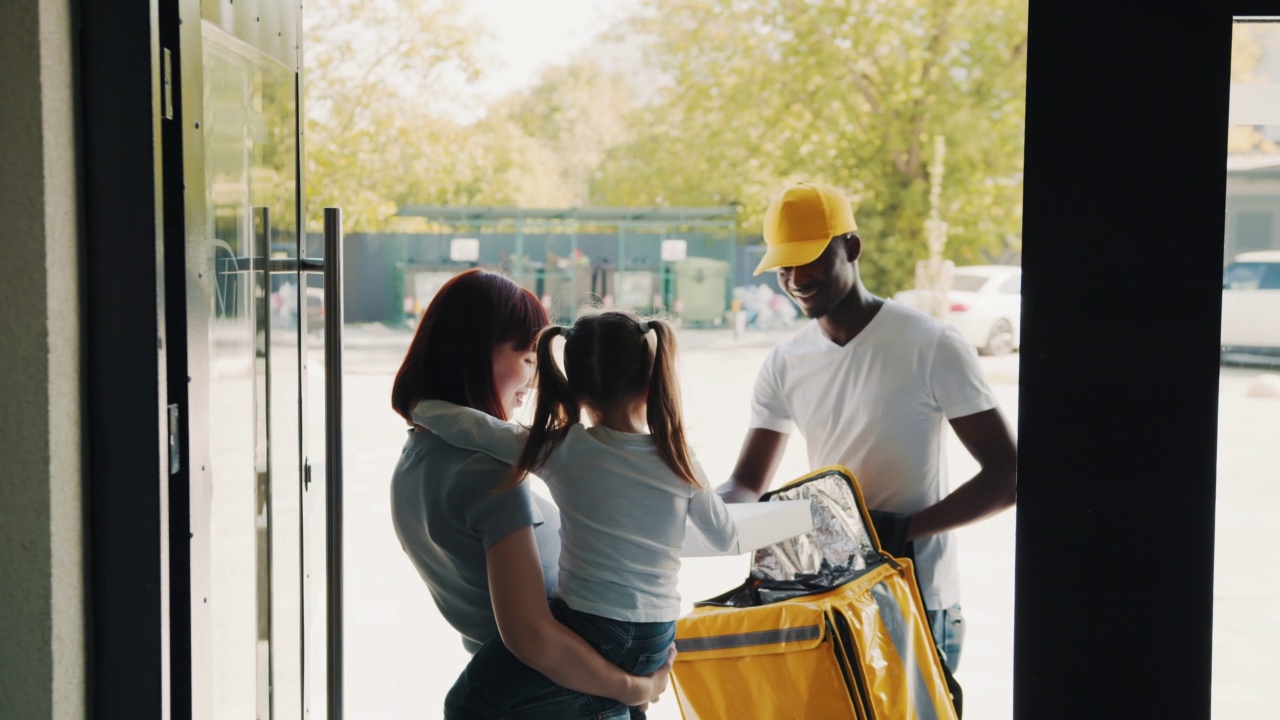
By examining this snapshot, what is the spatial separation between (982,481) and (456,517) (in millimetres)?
1105

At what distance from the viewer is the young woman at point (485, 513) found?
173cm

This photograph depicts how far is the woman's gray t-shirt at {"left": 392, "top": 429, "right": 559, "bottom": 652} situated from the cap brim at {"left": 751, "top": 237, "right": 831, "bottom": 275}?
0.91m

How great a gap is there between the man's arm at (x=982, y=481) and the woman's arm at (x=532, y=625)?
0.81 m

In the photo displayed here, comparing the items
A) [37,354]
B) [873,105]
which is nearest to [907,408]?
[37,354]

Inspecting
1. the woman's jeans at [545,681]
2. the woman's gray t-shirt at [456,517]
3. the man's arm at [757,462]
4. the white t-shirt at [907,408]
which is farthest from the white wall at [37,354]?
the man's arm at [757,462]

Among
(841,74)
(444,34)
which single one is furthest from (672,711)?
(444,34)

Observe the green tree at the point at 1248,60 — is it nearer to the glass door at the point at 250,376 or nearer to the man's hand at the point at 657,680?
the man's hand at the point at 657,680

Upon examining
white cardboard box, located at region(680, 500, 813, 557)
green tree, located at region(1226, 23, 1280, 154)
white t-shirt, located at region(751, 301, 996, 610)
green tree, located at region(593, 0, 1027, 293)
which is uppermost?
green tree, located at region(593, 0, 1027, 293)

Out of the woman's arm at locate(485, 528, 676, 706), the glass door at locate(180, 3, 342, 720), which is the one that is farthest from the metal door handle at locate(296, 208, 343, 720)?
the woman's arm at locate(485, 528, 676, 706)

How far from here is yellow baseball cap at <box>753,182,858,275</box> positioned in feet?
8.21

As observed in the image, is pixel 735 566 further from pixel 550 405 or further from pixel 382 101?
pixel 382 101

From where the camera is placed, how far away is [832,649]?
2.04 m

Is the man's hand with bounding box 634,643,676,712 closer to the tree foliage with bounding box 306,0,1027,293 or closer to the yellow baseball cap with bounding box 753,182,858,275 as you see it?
the yellow baseball cap with bounding box 753,182,858,275

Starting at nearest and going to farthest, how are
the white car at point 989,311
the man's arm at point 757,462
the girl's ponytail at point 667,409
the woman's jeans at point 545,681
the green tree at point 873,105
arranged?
the woman's jeans at point 545,681 → the girl's ponytail at point 667,409 → the man's arm at point 757,462 → the white car at point 989,311 → the green tree at point 873,105
